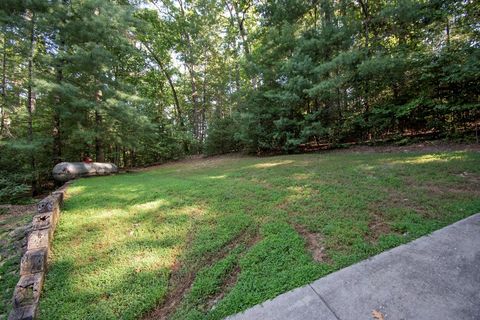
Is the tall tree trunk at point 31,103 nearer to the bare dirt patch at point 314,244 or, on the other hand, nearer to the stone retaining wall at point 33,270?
the stone retaining wall at point 33,270

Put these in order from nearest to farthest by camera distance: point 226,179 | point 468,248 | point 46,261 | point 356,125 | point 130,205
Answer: point 468,248 → point 46,261 → point 130,205 → point 226,179 → point 356,125

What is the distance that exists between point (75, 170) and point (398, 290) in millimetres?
9295

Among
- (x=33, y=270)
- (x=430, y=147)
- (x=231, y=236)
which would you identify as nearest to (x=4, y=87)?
(x=33, y=270)

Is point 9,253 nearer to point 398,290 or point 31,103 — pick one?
point 398,290

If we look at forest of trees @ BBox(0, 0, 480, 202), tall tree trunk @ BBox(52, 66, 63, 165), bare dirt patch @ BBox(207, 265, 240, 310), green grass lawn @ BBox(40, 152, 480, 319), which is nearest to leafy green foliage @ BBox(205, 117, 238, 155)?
forest of trees @ BBox(0, 0, 480, 202)

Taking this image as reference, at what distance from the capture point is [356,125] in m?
8.90

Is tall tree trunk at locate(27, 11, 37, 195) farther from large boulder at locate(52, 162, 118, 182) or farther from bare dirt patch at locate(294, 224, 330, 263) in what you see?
bare dirt patch at locate(294, 224, 330, 263)

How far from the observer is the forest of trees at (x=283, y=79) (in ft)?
22.4

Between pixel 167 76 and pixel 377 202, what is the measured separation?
17.3 meters

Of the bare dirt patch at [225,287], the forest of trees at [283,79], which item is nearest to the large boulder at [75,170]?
the forest of trees at [283,79]

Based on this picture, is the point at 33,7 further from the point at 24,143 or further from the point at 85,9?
the point at 24,143

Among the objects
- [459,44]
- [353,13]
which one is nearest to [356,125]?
[459,44]

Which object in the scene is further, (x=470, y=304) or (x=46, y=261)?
(x=46, y=261)

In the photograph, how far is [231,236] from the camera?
2.76 metres
